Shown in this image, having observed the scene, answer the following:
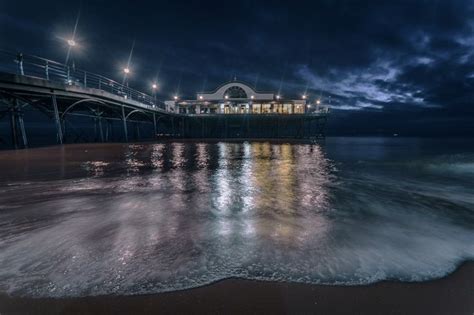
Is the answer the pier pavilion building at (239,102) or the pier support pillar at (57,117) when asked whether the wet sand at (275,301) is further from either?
the pier pavilion building at (239,102)

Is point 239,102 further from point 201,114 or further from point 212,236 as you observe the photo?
point 212,236

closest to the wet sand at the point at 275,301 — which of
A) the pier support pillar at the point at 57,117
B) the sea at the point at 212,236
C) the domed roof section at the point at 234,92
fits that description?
the sea at the point at 212,236

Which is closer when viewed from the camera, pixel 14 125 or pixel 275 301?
pixel 275 301

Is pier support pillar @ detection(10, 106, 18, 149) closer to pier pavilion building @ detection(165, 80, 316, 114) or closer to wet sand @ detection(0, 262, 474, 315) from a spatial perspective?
wet sand @ detection(0, 262, 474, 315)

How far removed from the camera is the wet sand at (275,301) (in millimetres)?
1965

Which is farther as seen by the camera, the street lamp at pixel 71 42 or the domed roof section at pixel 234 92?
the domed roof section at pixel 234 92

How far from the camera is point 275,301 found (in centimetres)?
209

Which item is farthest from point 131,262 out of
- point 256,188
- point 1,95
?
point 1,95

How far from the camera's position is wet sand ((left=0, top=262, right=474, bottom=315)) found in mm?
1965

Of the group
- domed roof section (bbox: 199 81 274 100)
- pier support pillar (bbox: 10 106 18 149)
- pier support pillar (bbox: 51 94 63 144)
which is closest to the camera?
pier support pillar (bbox: 10 106 18 149)

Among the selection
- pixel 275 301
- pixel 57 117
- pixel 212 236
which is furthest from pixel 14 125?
pixel 275 301

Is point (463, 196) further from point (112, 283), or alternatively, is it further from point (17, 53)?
point (17, 53)

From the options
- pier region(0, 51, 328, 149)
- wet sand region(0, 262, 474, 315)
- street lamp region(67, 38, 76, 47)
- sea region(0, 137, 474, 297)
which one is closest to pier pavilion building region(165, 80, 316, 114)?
pier region(0, 51, 328, 149)

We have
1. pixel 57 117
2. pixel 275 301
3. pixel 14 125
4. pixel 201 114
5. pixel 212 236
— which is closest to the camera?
pixel 275 301
